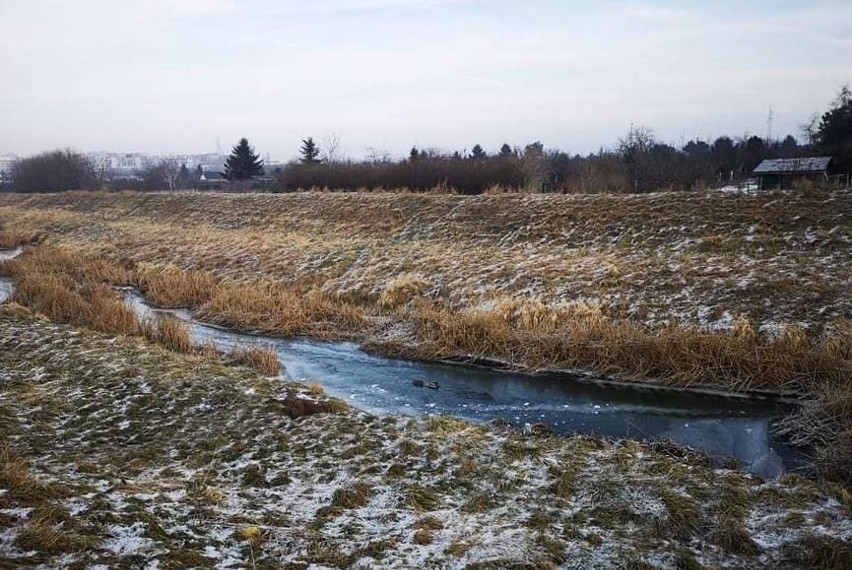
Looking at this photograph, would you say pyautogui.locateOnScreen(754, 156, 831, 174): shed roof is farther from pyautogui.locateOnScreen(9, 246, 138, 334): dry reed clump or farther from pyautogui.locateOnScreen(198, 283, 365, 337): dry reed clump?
pyautogui.locateOnScreen(9, 246, 138, 334): dry reed clump

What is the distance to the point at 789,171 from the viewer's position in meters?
33.2

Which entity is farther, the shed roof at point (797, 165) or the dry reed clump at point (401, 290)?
the shed roof at point (797, 165)

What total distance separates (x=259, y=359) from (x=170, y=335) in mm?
2537

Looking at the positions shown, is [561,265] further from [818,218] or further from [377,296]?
[818,218]

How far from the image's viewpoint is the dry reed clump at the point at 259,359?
11.9 m

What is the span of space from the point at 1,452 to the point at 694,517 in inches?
279

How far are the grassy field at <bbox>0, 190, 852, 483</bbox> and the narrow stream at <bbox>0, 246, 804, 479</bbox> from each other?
1.60 feet

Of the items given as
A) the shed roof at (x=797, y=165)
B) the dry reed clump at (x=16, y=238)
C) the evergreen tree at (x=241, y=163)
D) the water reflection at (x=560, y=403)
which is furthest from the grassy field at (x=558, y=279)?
the evergreen tree at (x=241, y=163)

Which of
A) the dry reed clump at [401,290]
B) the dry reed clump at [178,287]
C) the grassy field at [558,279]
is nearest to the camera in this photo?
the grassy field at [558,279]

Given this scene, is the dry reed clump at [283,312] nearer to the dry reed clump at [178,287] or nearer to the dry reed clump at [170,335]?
the dry reed clump at [178,287]

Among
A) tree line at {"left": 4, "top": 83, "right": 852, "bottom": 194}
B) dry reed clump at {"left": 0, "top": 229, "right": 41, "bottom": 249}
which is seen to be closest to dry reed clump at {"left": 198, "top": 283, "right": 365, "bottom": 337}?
tree line at {"left": 4, "top": 83, "right": 852, "bottom": 194}

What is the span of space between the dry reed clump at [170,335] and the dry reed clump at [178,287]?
14.2 feet

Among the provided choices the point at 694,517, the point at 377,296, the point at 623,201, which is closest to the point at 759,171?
the point at 623,201

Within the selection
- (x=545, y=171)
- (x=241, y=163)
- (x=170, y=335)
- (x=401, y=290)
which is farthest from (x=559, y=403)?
(x=241, y=163)
